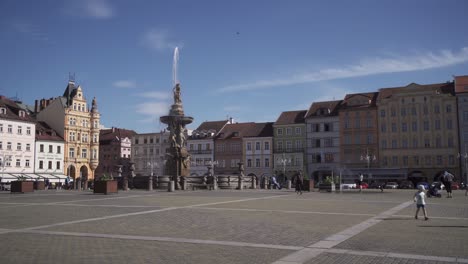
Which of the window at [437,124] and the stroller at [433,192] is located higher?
the window at [437,124]

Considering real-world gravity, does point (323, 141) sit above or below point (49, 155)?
above

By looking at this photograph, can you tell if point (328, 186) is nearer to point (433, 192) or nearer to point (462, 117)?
point (433, 192)

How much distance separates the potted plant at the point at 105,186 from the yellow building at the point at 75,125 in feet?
170

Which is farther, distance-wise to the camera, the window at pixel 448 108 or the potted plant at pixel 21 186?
the window at pixel 448 108

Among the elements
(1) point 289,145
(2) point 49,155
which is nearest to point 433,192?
(1) point 289,145

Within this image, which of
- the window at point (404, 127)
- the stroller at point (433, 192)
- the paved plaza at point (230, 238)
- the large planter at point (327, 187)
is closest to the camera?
the paved plaza at point (230, 238)

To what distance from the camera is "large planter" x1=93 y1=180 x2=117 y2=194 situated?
105ft

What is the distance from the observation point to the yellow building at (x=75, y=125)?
83.2 m

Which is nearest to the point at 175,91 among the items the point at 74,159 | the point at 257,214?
the point at 257,214

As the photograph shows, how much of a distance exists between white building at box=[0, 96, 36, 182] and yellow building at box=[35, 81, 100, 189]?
7.35 metres

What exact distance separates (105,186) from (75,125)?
56697mm

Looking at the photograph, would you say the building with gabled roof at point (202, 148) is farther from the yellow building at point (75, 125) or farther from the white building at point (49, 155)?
the white building at point (49, 155)

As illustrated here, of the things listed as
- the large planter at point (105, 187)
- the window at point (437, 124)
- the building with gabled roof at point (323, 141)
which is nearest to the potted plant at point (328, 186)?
the large planter at point (105, 187)

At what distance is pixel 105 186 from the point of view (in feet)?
105
